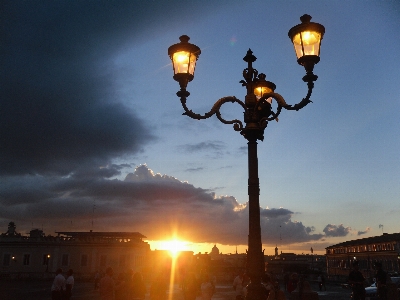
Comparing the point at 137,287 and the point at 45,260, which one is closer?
the point at 137,287

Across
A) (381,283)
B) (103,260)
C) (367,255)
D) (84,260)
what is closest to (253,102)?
(381,283)

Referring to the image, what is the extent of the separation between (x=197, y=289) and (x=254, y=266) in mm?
7384

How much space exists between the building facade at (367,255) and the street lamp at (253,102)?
60.7 metres

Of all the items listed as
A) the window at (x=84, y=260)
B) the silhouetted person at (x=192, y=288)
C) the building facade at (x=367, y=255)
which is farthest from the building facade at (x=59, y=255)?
the silhouetted person at (x=192, y=288)

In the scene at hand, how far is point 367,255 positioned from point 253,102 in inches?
3750

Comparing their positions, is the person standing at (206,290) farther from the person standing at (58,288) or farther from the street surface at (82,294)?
the street surface at (82,294)

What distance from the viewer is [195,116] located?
6.74 metres

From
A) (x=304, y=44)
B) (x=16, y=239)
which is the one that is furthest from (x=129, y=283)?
(x=16, y=239)

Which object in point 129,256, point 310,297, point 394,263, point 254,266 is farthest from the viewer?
point 394,263

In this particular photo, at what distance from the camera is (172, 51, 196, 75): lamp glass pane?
6.54m

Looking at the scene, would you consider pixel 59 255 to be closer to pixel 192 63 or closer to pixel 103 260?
pixel 103 260

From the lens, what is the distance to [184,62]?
657 cm

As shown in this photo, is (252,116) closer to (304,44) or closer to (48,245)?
(304,44)

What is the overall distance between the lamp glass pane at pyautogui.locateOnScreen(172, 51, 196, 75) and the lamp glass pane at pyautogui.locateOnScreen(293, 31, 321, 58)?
1.85m
